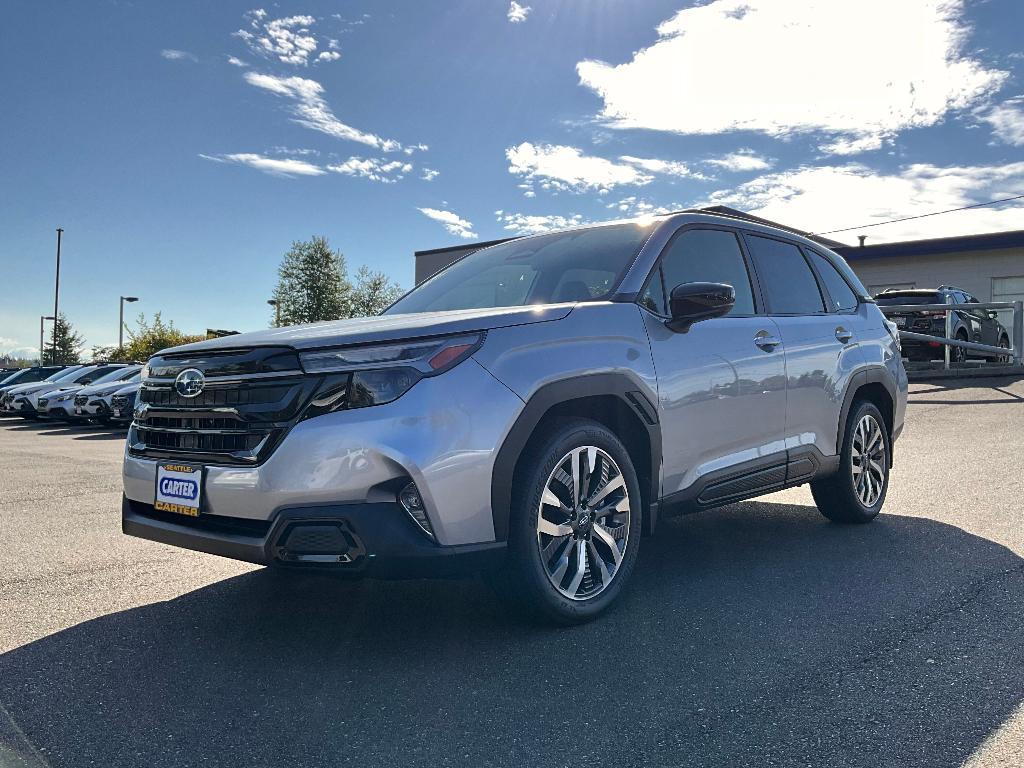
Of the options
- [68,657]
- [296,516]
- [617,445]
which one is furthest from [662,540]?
[68,657]

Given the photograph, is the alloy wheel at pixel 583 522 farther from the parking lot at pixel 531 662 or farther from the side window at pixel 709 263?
the side window at pixel 709 263

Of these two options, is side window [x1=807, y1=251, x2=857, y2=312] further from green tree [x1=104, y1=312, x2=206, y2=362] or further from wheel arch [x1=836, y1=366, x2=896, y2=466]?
green tree [x1=104, y1=312, x2=206, y2=362]

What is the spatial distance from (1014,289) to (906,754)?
106ft

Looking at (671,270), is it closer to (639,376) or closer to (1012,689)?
(639,376)

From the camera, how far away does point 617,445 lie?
3.73 m

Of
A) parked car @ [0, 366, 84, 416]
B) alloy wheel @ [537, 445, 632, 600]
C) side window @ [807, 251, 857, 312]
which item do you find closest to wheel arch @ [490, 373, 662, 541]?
alloy wheel @ [537, 445, 632, 600]

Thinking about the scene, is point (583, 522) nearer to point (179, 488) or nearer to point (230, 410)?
point (230, 410)

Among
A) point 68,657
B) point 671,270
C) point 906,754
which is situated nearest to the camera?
point 906,754

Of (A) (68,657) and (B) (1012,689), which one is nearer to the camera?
(B) (1012,689)

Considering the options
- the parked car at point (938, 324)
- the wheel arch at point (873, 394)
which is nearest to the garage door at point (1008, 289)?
the parked car at point (938, 324)

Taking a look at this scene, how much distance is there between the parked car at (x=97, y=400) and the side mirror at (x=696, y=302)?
56.5 ft

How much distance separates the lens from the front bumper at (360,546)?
9.86 ft

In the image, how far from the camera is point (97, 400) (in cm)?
1892

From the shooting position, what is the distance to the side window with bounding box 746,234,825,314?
508cm
